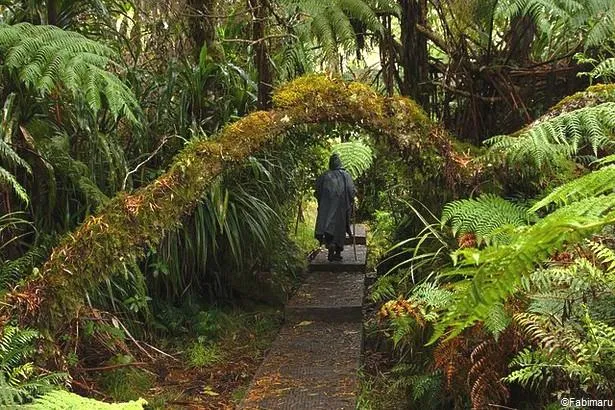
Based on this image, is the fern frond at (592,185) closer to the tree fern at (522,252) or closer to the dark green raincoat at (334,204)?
the tree fern at (522,252)

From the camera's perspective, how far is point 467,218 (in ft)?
8.97

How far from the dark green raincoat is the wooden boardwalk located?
1.31 ft

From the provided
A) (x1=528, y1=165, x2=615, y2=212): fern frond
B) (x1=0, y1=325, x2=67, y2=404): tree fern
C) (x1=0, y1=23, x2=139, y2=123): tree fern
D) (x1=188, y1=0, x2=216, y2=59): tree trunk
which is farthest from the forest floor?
(x1=528, y1=165, x2=615, y2=212): fern frond

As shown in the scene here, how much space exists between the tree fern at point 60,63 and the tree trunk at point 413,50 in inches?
83.8

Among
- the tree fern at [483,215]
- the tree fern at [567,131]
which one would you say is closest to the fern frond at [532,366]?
the tree fern at [483,215]

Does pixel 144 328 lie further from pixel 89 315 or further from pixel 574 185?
pixel 574 185

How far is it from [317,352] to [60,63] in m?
2.38

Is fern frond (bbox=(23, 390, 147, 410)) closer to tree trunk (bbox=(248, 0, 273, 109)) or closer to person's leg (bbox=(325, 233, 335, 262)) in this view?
tree trunk (bbox=(248, 0, 273, 109))

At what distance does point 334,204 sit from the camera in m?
6.16

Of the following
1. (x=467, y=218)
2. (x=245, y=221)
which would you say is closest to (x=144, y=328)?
(x=245, y=221)

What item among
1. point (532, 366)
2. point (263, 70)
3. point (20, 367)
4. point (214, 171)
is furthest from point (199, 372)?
point (532, 366)

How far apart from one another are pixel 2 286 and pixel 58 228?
0.89 m

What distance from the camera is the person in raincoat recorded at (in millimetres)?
6137

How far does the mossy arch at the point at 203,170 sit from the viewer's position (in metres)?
2.93
